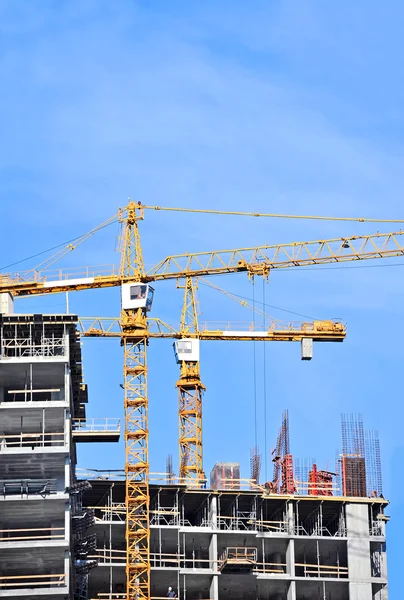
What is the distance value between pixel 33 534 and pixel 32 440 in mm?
6804

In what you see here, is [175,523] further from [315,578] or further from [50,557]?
[50,557]

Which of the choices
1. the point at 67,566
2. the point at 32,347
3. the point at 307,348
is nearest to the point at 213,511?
the point at 307,348

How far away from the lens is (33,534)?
384 ft

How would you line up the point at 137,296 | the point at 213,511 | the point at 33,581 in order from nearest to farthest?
1. the point at 33,581
2. the point at 213,511
3. the point at 137,296

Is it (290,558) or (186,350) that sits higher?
(186,350)

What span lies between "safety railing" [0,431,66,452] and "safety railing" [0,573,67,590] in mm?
8660

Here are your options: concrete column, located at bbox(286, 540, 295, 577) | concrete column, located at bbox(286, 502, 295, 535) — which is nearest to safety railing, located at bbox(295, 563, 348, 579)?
concrete column, located at bbox(286, 540, 295, 577)

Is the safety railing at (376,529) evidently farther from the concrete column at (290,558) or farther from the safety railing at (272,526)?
the safety railing at (272,526)

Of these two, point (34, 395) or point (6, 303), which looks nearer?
point (34, 395)

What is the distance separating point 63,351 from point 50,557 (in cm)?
1441

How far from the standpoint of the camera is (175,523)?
142375mm

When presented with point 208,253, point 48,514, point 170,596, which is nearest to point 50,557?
point 48,514

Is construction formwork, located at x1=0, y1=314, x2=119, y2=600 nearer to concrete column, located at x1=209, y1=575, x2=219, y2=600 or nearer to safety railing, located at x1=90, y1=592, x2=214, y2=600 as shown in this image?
safety railing, located at x1=90, y1=592, x2=214, y2=600

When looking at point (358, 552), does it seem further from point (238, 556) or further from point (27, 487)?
point (27, 487)
